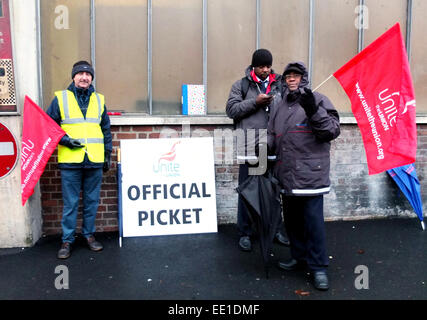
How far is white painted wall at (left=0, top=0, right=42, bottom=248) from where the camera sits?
473 centimetres

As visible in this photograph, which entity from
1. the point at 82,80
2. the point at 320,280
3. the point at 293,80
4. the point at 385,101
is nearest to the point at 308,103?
the point at 293,80

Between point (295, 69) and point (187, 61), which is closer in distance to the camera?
point (295, 69)

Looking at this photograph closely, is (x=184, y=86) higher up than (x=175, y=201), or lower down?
higher up

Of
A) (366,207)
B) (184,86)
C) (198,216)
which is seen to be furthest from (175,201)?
(366,207)

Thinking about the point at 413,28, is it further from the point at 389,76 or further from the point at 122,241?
the point at 122,241

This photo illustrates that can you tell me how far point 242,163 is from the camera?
4.76 m

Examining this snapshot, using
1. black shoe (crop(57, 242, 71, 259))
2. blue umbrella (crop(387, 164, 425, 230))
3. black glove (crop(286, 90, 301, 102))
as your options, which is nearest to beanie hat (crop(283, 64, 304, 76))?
black glove (crop(286, 90, 301, 102))

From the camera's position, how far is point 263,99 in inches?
174

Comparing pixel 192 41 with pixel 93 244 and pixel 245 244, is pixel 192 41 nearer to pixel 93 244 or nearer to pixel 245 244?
pixel 245 244

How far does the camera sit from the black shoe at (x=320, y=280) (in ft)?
12.2

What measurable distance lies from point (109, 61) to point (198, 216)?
2335 millimetres

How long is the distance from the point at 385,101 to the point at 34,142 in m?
3.53

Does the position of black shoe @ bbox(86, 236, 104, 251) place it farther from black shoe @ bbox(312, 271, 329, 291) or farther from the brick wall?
black shoe @ bbox(312, 271, 329, 291)

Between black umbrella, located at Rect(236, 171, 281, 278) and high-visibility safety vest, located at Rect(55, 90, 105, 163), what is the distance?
5.74ft
